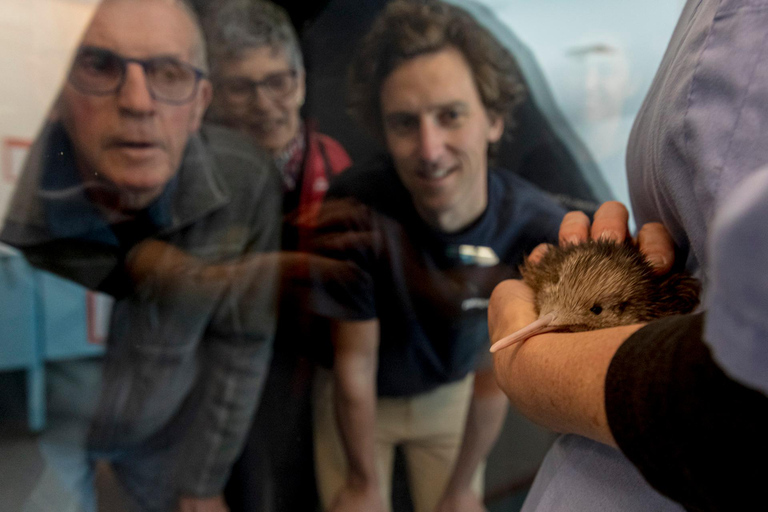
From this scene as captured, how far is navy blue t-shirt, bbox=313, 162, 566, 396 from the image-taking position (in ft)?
3.14

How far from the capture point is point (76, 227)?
0.80 meters

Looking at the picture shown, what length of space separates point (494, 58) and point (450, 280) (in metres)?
0.43

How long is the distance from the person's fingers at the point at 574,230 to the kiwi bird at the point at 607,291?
1 cm

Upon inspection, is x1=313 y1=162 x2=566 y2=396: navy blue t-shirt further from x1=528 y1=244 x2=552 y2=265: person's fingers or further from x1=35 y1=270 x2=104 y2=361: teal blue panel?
x1=35 y1=270 x2=104 y2=361: teal blue panel

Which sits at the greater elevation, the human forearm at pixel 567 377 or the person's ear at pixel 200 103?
the person's ear at pixel 200 103

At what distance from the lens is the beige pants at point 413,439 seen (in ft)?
3.53

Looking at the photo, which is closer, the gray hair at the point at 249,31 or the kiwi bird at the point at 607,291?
the kiwi bird at the point at 607,291

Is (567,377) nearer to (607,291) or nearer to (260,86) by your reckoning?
(607,291)

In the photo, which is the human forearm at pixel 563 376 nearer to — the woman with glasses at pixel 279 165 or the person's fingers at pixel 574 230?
the person's fingers at pixel 574 230

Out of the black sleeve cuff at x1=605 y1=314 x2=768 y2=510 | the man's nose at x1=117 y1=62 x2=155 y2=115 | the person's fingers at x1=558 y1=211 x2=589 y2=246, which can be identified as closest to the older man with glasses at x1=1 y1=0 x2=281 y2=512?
the man's nose at x1=117 y1=62 x2=155 y2=115

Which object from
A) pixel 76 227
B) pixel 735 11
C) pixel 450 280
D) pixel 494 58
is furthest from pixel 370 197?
pixel 735 11

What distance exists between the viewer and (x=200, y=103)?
2.76 feet

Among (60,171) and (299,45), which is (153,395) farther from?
(299,45)

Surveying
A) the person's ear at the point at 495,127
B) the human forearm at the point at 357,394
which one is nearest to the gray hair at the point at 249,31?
the person's ear at the point at 495,127
